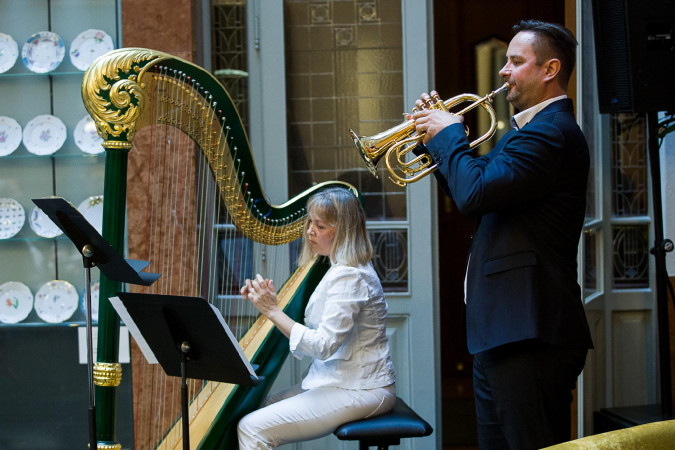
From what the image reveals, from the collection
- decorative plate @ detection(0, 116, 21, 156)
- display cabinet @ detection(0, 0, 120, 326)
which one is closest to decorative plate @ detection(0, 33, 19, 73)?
display cabinet @ detection(0, 0, 120, 326)

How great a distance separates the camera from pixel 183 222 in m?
3.22

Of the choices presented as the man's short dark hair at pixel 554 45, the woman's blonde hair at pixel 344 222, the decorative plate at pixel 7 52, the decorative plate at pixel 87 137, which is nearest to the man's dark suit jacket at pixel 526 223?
the man's short dark hair at pixel 554 45

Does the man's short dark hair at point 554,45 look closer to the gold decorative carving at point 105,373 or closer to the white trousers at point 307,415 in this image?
the white trousers at point 307,415

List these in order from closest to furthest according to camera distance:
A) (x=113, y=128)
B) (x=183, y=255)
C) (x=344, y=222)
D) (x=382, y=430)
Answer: (x=113, y=128)
(x=382, y=430)
(x=344, y=222)
(x=183, y=255)

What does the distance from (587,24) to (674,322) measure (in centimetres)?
133

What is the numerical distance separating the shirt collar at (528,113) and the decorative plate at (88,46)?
2033 mm

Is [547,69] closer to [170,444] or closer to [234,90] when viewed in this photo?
[170,444]

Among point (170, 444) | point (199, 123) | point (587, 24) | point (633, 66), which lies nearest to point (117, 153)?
point (199, 123)

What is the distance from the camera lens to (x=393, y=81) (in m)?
3.60

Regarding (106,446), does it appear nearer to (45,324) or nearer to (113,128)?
(113,128)

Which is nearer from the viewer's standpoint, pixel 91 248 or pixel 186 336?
pixel 91 248

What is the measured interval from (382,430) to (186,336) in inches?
28.4

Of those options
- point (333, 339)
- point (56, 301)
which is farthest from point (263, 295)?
point (56, 301)

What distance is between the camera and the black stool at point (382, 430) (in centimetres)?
249
